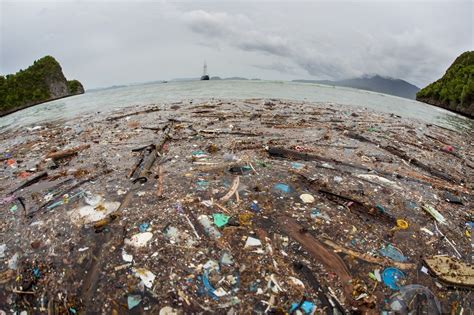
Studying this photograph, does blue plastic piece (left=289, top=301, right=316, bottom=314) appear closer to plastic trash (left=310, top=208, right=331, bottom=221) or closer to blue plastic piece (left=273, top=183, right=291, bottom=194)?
plastic trash (left=310, top=208, right=331, bottom=221)

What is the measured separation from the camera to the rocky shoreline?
2.31 meters

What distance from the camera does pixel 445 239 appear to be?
320 cm

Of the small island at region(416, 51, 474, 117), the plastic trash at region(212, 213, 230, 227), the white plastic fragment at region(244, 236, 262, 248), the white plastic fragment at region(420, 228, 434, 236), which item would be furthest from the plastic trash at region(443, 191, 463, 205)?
the small island at region(416, 51, 474, 117)

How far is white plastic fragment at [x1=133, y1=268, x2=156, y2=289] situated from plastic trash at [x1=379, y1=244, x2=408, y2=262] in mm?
2631

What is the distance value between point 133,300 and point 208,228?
1.16 m

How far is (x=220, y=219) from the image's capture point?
3312 millimetres

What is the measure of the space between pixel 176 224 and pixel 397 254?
2.77 metres

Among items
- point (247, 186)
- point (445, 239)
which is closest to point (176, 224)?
point (247, 186)

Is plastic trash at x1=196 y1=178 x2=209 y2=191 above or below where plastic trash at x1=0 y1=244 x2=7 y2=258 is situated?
above

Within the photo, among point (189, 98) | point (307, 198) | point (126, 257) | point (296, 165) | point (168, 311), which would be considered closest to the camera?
point (168, 311)

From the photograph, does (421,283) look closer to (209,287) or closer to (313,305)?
(313,305)

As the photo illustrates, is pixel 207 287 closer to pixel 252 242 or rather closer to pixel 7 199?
pixel 252 242

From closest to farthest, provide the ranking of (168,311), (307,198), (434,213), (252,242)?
(168,311)
(252,242)
(434,213)
(307,198)

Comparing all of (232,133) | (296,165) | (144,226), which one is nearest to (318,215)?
(296,165)
